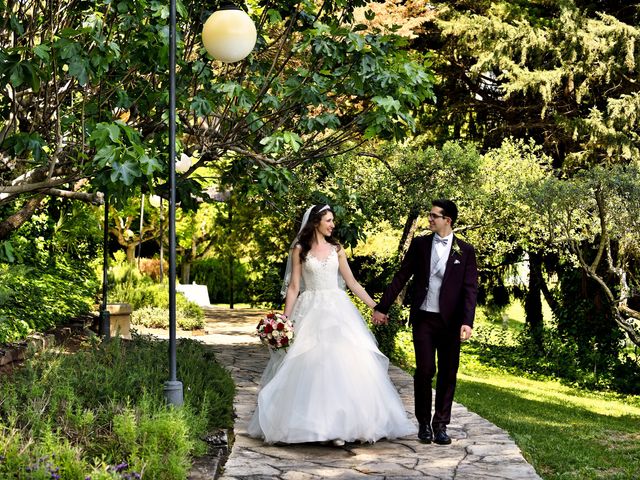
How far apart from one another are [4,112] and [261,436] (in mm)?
3882

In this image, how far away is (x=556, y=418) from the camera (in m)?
11.6

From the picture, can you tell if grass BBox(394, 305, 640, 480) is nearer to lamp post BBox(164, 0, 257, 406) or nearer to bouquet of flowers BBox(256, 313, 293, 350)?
bouquet of flowers BBox(256, 313, 293, 350)

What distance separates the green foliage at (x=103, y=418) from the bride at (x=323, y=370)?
632 mm

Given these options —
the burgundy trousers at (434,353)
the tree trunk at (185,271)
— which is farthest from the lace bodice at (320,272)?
the tree trunk at (185,271)

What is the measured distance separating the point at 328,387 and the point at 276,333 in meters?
0.64

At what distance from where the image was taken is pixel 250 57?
32.0 ft

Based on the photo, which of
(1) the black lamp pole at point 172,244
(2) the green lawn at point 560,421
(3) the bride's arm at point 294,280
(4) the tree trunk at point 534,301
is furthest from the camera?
Result: (4) the tree trunk at point 534,301

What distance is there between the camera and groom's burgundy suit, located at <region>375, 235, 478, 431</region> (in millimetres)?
7242

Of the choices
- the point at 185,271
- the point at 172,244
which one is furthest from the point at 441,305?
the point at 185,271

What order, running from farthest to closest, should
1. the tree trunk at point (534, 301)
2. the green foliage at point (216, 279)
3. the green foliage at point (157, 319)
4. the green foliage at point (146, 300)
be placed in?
the green foliage at point (216, 279)
the tree trunk at point (534, 301)
the green foliage at point (146, 300)
the green foliage at point (157, 319)

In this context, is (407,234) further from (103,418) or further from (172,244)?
(103,418)

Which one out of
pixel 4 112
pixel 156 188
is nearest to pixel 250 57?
pixel 156 188

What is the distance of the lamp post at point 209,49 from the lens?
6.45 m

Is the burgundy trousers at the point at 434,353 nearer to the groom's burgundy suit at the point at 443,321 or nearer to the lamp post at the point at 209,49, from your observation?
the groom's burgundy suit at the point at 443,321
